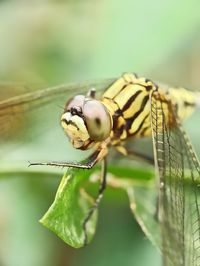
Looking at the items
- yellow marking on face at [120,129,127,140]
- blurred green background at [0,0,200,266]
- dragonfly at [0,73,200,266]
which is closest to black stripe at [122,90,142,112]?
dragonfly at [0,73,200,266]

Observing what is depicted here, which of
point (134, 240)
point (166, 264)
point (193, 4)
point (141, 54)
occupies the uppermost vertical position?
point (193, 4)

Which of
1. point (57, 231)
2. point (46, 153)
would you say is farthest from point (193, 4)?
point (57, 231)

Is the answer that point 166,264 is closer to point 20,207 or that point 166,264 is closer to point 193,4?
point 20,207

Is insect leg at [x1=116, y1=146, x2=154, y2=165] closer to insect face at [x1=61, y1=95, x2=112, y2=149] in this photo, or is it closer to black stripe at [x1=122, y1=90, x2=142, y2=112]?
black stripe at [x1=122, y1=90, x2=142, y2=112]

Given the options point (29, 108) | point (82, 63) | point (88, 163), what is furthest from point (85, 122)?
point (82, 63)

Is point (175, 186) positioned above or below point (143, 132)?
below

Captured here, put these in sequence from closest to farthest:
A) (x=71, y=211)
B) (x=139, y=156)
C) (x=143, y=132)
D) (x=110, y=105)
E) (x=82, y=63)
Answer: (x=71, y=211) < (x=110, y=105) < (x=143, y=132) < (x=139, y=156) < (x=82, y=63)

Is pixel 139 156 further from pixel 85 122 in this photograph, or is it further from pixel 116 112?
pixel 85 122
